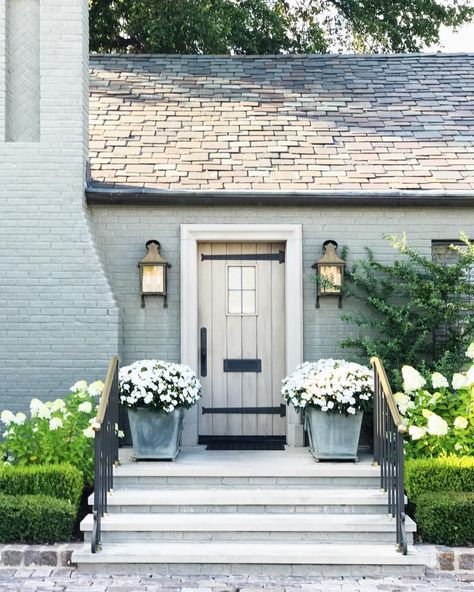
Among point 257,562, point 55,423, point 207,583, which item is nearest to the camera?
point 207,583

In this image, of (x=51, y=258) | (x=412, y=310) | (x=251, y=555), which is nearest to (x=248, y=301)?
(x=412, y=310)

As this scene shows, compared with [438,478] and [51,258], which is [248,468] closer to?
[438,478]

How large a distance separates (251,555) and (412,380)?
2136 mm

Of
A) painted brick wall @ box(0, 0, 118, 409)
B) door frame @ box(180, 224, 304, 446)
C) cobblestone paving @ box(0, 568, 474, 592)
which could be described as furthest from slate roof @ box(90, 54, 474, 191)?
cobblestone paving @ box(0, 568, 474, 592)

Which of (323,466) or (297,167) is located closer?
(323,466)

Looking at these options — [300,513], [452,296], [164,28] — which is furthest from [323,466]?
[164,28]

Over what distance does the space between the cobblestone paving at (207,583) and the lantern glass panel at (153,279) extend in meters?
2.95

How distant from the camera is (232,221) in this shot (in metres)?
8.21

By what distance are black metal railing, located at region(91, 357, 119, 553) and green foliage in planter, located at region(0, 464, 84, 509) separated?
0.26 m

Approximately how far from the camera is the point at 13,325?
26.0ft

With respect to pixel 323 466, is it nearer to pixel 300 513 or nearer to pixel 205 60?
pixel 300 513

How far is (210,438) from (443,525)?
2.83 meters

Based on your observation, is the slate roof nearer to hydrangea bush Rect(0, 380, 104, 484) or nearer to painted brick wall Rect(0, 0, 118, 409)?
painted brick wall Rect(0, 0, 118, 409)

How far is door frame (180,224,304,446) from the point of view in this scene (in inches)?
318
